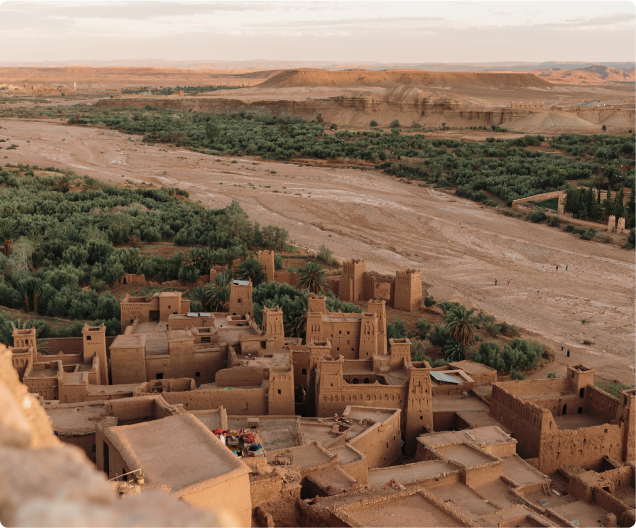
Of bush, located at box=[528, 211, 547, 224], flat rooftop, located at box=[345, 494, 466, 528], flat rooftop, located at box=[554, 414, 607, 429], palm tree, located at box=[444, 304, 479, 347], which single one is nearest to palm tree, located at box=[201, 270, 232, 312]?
palm tree, located at box=[444, 304, 479, 347]

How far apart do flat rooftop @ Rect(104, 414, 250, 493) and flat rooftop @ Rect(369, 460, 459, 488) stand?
5086mm

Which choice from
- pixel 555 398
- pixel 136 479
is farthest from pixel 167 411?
pixel 555 398

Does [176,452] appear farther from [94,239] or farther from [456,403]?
[94,239]

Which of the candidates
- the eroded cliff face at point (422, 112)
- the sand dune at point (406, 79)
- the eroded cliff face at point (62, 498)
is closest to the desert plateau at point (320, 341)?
the eroded cliff face at point (62, 498)

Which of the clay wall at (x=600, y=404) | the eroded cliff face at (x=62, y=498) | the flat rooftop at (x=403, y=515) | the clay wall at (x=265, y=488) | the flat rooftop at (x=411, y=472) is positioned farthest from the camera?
the clay wall at (x=600, y=404)

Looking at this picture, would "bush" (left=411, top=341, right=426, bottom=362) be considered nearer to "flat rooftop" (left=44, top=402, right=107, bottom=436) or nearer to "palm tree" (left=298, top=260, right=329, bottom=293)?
"palm tree" (left=298, top=260, right=329, bottom=293)

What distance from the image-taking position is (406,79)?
534 ft

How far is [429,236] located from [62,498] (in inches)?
1828

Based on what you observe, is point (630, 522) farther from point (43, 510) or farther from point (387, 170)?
point (387, 170)

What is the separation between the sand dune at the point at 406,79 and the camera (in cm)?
15888

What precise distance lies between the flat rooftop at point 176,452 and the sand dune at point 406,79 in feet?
496

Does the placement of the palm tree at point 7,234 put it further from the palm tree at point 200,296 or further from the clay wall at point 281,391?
the clay wall at point 281,391

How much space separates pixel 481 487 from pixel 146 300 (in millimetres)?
13672

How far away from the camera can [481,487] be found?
51.6ft
